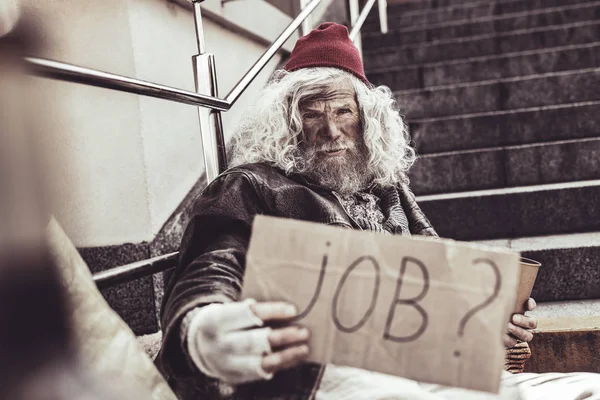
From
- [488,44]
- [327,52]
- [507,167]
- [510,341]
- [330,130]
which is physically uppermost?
[488,44]

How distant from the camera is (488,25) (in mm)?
4754

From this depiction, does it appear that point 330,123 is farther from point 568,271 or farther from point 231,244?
point 568,271

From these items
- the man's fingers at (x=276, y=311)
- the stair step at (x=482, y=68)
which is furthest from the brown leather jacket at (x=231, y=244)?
the stair step at (x=482, y=68)

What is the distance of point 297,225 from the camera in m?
0.96

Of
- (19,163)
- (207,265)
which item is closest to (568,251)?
(207,265)

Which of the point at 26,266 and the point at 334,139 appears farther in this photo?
the point at 334,139

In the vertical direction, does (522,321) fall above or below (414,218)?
below

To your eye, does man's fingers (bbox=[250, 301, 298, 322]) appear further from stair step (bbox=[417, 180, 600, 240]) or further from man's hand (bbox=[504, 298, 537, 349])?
stair step (bbox=[417, 180, 600, 240])

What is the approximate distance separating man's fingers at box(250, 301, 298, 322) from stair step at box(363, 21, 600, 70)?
376cm

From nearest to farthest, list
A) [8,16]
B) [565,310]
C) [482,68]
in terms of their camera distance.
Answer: [8,16] < [565,310] < [482,68]

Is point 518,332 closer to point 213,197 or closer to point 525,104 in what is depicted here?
point 213,197

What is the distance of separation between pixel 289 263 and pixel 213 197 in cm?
56

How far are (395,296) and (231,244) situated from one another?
1.71 ft

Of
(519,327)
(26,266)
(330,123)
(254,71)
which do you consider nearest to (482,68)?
(254,71)
